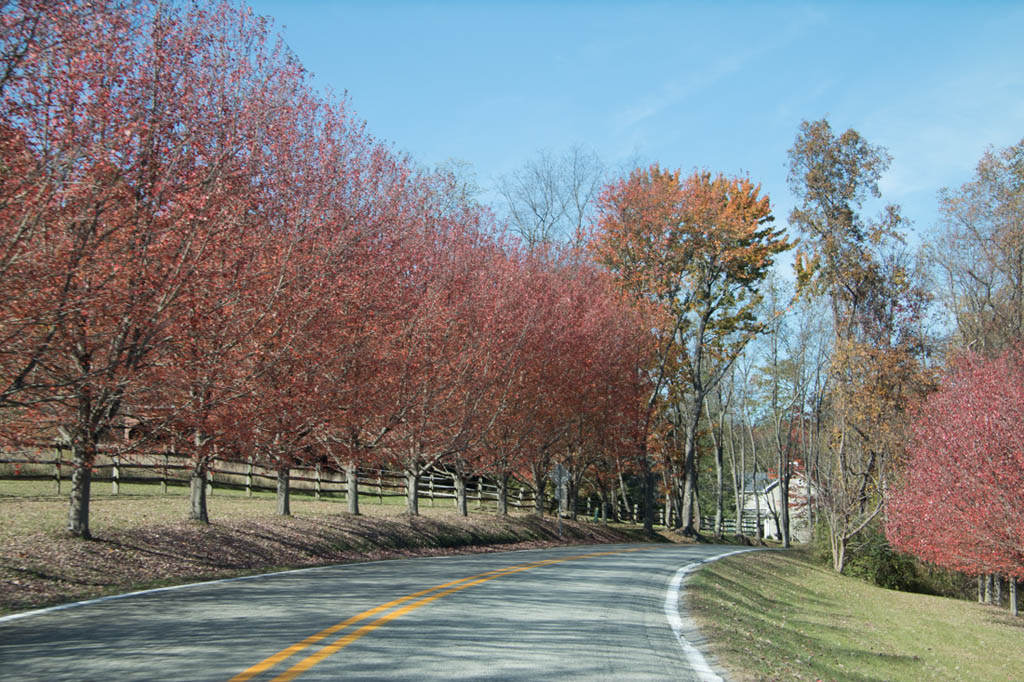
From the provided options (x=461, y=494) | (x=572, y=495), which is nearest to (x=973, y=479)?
(x=461, y=494)

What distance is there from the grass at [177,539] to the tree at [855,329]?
44.9ft

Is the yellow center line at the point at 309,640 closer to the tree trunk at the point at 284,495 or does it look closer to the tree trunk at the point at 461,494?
the tree trunk at the point at 284,495

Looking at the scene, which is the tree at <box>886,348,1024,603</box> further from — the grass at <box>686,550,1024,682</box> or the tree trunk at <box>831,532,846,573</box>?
the tree trunk at <box>831,532,846,573</box>

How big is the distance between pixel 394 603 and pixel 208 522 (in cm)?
806

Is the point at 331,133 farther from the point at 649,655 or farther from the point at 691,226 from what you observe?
the point at 691,226

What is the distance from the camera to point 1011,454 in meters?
22.0

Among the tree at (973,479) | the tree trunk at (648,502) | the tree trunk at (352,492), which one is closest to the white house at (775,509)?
the tree trunk at (648,502)

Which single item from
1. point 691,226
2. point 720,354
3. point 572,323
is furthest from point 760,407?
point 572,323

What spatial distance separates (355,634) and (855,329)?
103 feet

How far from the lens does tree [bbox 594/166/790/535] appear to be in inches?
1462

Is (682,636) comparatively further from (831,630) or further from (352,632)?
(831,630)

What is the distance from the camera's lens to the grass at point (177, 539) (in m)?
11.6

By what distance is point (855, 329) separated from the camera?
34.7 metres

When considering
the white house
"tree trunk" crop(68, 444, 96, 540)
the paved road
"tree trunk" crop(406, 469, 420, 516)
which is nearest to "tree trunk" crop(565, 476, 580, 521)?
"tree trunk" crop(406, 469, 420, 516)
